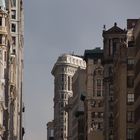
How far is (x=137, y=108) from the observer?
395 feet

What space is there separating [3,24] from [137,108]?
55044mm

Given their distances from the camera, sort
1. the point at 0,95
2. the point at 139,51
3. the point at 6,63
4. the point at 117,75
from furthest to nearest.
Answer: the point at 6,63, the point at 117,75, the point at 0,95, the point at 139,51

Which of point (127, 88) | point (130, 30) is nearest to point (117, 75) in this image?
point (127, 88)

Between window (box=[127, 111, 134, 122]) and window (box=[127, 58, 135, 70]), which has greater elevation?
window (box=[127, 58, 135, 70])

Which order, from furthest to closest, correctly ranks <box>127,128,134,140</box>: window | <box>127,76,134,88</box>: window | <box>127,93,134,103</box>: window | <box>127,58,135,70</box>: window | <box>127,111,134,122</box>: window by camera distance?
<box>127,58,135,70</box>: window → <box>127,76,134,88</box>: window → <box>127,93,134,103</box>: window → <box>127,111,134,122</box>: window → <box>127,128,134,140</box>: window

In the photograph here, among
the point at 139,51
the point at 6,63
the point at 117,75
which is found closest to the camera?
the point at 139,51

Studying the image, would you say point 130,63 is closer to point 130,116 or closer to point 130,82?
point 130,82

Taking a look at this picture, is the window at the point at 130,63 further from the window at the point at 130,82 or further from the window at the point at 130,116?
the window at the point at 130,116

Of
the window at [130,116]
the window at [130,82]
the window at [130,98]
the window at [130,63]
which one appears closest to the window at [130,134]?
the window at [130,116]

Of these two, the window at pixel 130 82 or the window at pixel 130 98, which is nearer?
the window at pixel 130 98

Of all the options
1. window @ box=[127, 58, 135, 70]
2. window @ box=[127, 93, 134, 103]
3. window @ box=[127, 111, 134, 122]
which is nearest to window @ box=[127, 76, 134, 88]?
window @ box=[127, 93, 134, 103]

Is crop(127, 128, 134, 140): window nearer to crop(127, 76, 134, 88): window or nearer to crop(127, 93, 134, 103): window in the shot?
crop(127, 93, 134, 103): window

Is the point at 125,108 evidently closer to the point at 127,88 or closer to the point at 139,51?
the point at 127,88

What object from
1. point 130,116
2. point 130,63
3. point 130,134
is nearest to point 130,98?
point 130,116
